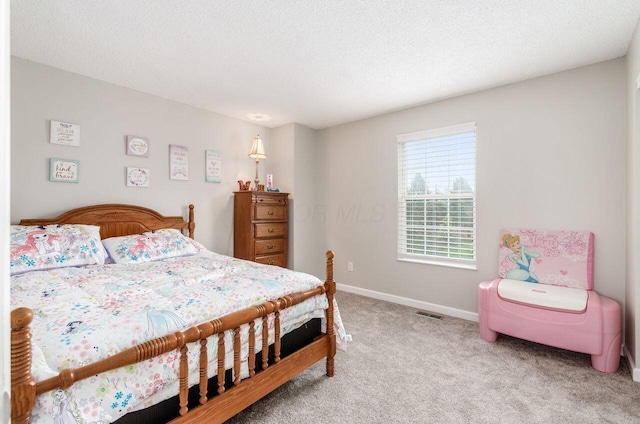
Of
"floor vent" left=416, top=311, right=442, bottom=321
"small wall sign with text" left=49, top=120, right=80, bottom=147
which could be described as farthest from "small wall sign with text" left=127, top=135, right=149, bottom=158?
"floor vent" left=416, top=311, right=442, bottom=321

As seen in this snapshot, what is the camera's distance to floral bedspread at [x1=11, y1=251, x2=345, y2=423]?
1.09 metres

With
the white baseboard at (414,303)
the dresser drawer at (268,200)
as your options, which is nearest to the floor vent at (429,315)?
the white baseboard at (414,303)

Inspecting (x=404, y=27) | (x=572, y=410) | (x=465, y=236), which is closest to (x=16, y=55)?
(x=404, y=27)

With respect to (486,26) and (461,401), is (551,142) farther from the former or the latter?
(461,401)

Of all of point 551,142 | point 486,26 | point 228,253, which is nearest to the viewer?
point 486,26

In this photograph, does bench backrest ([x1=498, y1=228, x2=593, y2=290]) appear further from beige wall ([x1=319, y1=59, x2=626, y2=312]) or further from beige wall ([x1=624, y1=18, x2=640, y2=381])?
beige wall ([x1=624, y1=18, x2=640, y2=381])

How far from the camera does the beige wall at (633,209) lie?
2.09 m

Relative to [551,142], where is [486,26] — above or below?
above

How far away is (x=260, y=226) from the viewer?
394 centimetres

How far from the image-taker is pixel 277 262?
4.16 meters

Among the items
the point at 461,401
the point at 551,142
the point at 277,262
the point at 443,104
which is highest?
the point at 443,104

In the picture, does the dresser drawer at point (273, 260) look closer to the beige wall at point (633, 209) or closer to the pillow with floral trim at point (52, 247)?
the pillow with floral trim at point (52, 247)

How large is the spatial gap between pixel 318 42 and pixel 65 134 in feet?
7.90

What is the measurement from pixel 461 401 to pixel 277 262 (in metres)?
2.72
